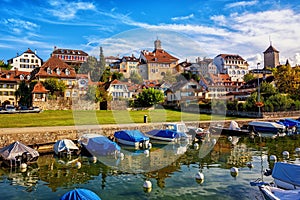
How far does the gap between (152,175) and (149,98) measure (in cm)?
4138

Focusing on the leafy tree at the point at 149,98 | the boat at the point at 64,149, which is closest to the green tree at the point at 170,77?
the boat at the point at 64,149

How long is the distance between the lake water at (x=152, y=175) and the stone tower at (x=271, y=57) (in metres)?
148

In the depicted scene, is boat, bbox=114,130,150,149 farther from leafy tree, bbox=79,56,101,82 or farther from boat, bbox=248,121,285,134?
boat, bbox=248,121,285,134

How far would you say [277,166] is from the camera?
52.2ft

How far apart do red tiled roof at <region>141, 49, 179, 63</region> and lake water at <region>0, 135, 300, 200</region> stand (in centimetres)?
910

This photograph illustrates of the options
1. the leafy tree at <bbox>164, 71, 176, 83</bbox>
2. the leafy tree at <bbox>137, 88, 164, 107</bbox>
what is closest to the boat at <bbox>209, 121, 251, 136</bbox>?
the leafy tree at <bbox>164, 71, 176, 83</bbox>

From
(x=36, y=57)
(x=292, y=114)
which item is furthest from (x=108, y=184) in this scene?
(x=36, y=57)

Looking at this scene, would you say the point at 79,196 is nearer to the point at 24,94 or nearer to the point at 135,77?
the point at 135,77

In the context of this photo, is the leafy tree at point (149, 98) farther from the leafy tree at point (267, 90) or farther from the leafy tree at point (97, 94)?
the leafy tree at point (267, 90)

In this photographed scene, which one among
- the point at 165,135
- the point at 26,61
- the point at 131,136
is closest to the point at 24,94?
the point at 131,136

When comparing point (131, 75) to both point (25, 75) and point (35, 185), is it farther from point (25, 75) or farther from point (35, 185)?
point (25, 75)

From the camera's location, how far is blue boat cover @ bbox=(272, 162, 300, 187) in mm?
14739

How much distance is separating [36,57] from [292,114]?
94.7 meters

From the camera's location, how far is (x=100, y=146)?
26.5 m
